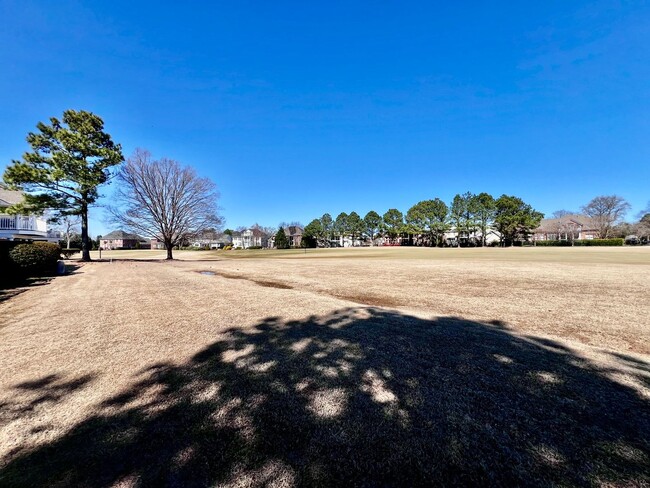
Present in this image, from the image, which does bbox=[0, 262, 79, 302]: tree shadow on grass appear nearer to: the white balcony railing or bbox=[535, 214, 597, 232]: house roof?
the white balcony railing

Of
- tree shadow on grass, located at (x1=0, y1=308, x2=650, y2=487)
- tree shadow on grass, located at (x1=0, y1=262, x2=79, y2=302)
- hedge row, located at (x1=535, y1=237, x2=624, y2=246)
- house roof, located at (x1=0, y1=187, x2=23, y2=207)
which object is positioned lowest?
tree shadow on grass, located at (x1=0, y1=308, x2=650, y2=487)

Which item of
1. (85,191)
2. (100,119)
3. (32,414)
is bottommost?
(32,414)

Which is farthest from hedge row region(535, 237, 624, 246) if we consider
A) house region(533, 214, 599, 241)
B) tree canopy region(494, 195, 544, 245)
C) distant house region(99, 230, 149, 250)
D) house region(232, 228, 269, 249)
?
distant house region(99, 230, 149, 250)

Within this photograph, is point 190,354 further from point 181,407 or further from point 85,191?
point 85,191

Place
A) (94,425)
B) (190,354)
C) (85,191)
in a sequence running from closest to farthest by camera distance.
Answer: (94,425) < (190,354) < (85,191)

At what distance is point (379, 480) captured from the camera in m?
1.73

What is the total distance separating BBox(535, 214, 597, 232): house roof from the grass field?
97.7 meters

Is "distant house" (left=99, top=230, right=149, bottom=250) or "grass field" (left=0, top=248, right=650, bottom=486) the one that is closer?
"grass field" (left=0, top=248, right=650, bottom=486)

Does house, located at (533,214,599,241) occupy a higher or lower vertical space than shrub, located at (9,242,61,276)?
higher

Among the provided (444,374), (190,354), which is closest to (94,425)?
(190,354)

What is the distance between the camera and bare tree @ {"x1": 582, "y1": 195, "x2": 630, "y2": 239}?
70188 mm

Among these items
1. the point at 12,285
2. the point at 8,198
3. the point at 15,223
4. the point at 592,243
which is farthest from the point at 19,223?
the point at 592,243

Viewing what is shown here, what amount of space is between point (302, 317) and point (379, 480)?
384 cm

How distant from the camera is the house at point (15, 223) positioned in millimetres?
22469
